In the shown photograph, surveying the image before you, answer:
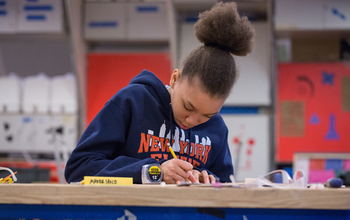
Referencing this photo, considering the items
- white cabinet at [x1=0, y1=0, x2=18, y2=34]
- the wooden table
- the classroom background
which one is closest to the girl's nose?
the wooden table

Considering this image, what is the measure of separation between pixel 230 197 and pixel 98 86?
8.14ft

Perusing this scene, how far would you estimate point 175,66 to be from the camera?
262cm

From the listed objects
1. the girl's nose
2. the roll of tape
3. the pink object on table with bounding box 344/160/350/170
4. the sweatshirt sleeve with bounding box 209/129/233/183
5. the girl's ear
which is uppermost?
the girl's ear

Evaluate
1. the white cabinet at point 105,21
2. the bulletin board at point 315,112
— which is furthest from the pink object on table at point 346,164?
the white cabinet at point 105,21

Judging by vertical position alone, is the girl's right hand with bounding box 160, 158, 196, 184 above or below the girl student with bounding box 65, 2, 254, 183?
below

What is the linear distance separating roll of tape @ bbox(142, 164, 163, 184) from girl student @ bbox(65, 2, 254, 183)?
0.05 feet

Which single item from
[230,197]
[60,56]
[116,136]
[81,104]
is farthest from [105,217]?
[60,56]

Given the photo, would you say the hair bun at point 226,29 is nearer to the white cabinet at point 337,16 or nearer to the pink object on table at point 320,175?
the pink object on table at point 320,175

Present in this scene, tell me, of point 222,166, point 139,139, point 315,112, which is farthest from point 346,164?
point 139,139

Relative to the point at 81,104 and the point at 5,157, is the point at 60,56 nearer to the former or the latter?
the point at 81,104

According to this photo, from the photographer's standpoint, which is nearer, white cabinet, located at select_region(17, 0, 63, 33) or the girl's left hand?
the girl's left hand

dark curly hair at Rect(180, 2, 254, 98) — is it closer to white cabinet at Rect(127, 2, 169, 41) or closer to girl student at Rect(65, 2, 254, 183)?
girl student at Rect(65, 2, 254, 183)

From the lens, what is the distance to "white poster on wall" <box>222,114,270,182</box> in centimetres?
266

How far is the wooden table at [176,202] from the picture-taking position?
52cm
